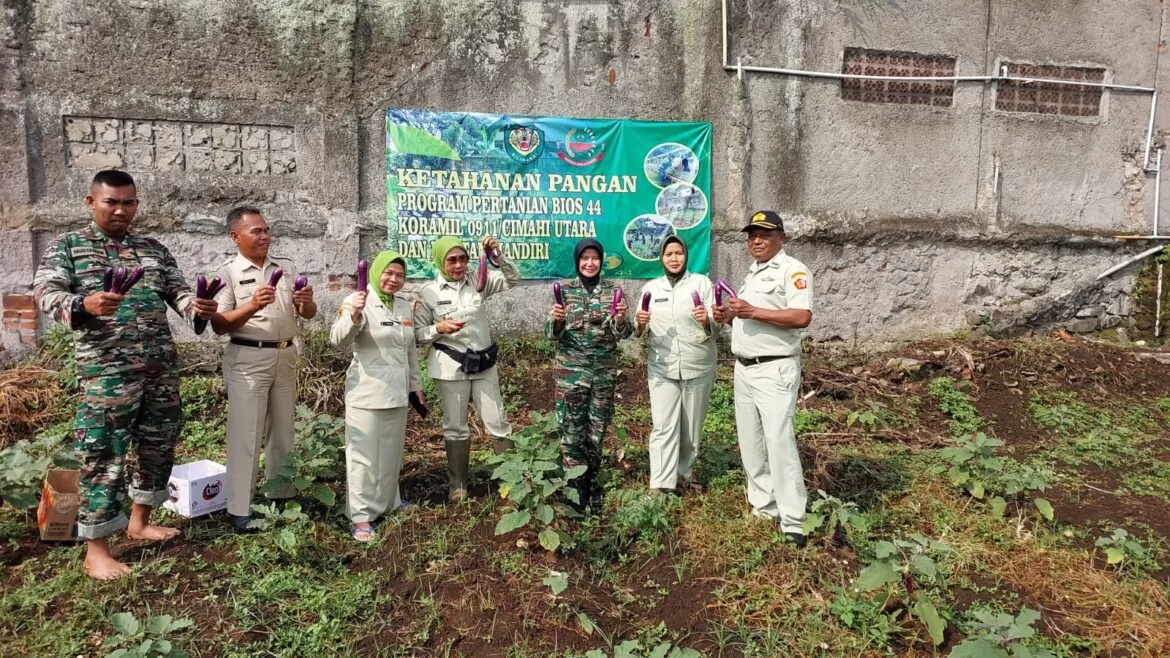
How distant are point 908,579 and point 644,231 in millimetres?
4128

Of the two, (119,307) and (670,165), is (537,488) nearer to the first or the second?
(119,307)

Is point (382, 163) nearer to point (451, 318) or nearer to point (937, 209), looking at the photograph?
point (451, 318)

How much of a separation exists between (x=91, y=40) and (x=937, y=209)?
7.63m

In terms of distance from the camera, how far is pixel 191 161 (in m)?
5.86

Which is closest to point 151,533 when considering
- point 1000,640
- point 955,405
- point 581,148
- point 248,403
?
point 248,403

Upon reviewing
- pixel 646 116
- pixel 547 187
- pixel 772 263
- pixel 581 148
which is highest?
pixel 646 116

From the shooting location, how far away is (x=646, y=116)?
6562mm

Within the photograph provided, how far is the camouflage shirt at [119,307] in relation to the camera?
10.2 feet

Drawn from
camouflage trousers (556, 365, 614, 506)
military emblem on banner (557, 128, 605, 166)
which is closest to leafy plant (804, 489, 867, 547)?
camouflage trousers (556, 365, 614, 506)

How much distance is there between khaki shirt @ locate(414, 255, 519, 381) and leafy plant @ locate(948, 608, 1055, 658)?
263 centimetres

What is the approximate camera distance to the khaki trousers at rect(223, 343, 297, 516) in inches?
141

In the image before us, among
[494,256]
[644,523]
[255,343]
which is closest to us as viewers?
[255,343]

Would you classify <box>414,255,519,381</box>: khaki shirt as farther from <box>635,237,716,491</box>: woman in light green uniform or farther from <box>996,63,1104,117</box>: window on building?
<box>996,63,1104,117</box>: window on building

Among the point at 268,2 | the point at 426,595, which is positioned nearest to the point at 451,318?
the point at 426,595
